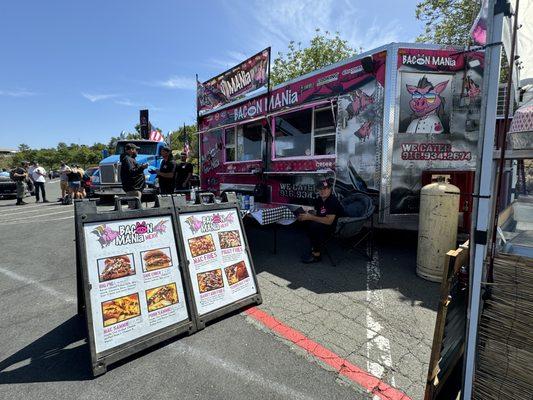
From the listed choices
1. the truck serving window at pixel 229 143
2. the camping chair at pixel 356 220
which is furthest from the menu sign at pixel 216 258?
the truck serving window at pixel 229 143

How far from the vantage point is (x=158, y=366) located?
241 cm

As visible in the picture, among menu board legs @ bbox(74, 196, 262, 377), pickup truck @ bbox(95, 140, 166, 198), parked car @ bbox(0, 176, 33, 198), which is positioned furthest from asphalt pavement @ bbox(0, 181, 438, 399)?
parked car @ bbox(0, 176, 33, 198)

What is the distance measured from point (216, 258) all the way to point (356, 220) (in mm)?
2255

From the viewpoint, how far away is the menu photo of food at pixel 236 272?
3221 mm

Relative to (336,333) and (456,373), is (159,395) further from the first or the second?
(456,373)

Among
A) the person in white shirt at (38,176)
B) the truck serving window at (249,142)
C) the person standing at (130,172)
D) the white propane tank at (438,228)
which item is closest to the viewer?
the white propane tank at (438,228)

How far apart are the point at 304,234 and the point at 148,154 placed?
8820mm

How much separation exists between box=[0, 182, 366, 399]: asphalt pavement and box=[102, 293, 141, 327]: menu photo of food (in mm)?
Result: 358

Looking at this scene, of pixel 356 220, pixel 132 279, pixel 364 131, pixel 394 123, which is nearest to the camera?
pixel 132 279

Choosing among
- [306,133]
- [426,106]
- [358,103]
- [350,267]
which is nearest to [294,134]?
[306,133]

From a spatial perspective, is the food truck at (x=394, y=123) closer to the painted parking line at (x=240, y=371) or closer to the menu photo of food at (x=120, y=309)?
the painted parking line at (x=240, y=371)

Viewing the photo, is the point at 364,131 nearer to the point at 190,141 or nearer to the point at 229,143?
the point at 229,143

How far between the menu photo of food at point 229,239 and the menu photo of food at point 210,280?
279 mm

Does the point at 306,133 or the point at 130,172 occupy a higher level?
the point at 306,133
